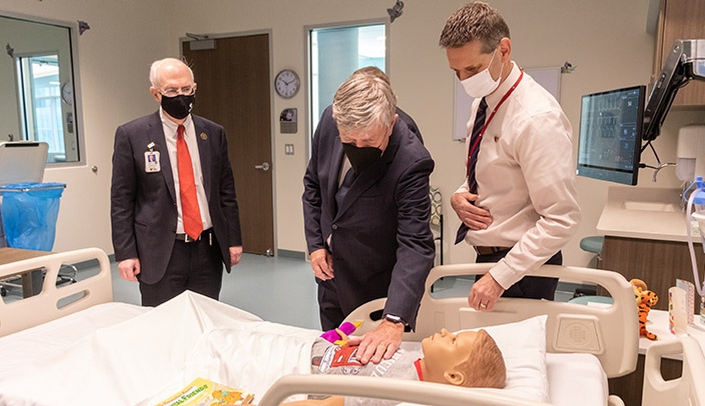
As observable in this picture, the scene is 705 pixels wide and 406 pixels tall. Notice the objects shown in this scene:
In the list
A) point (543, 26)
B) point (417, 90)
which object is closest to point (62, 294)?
point (417, 90)

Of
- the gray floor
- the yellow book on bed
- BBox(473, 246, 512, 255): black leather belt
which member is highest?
BBox(473, 246, 512, 255): black leather belt

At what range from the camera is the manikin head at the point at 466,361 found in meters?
1.23

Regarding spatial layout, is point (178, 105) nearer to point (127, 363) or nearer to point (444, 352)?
point (127, 363)

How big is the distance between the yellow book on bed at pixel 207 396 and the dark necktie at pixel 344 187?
0.60m

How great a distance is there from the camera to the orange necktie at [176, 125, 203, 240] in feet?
7.06

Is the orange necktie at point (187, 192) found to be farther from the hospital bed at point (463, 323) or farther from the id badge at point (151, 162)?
the hospital bed at point (463, 323)

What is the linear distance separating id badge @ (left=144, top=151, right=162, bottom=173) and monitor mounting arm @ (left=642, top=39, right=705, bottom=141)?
1.89 metres

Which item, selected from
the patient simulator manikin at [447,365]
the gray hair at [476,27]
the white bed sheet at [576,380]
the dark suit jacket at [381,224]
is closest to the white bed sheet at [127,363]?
the white bed sheet at [576,380]

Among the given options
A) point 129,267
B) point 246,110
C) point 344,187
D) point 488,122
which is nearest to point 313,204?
point 344,187

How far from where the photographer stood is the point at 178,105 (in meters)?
2.11

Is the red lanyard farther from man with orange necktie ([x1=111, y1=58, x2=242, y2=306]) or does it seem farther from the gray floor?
the gray floor

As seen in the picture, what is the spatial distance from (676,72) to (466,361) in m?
1.36

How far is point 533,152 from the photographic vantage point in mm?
1389

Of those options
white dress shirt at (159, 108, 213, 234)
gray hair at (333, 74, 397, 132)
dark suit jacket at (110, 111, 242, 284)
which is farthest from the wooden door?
gray hair at (333, 74, 397, 132)
